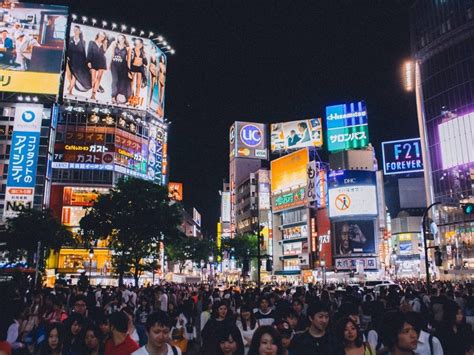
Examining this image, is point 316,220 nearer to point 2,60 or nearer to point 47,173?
point 47,173

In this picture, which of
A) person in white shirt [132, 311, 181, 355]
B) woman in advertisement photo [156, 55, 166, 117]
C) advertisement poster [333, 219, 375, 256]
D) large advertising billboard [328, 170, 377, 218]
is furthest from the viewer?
woman in advertisement photo [156, 55, 166, 117]

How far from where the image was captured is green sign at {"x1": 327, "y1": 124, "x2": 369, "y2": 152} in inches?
3147

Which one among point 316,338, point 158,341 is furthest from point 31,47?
point 316,338

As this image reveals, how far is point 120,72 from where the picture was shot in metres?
67.1

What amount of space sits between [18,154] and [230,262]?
243 ft

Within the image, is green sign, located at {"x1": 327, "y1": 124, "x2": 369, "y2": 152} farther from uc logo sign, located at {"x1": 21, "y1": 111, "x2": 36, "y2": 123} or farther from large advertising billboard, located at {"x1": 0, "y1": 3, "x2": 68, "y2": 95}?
uc logo sign, located at {"x1": 21, "y1": 111, "x2": 36, "y2": 123}

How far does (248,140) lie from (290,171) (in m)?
39.0

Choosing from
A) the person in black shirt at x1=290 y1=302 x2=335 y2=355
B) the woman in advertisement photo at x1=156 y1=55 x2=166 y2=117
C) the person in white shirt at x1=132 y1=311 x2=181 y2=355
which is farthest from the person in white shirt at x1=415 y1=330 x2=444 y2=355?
the woman in advertisement photo at x1=156 y1=55 x2=166 y2=117

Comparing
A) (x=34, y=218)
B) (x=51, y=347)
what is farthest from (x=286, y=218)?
(x=51, y=347)

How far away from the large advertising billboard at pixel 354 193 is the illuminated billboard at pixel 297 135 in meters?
16.0

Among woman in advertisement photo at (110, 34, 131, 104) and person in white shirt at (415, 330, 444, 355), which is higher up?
woman in advertisement photo at (110, 34, 131, 104)

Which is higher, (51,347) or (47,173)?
(47,173)

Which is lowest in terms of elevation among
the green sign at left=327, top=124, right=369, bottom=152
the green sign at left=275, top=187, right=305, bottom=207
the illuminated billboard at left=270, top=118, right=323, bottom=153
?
the green sign at left=275, top=187, right=305, bottom=207

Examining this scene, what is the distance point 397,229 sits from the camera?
393ft
